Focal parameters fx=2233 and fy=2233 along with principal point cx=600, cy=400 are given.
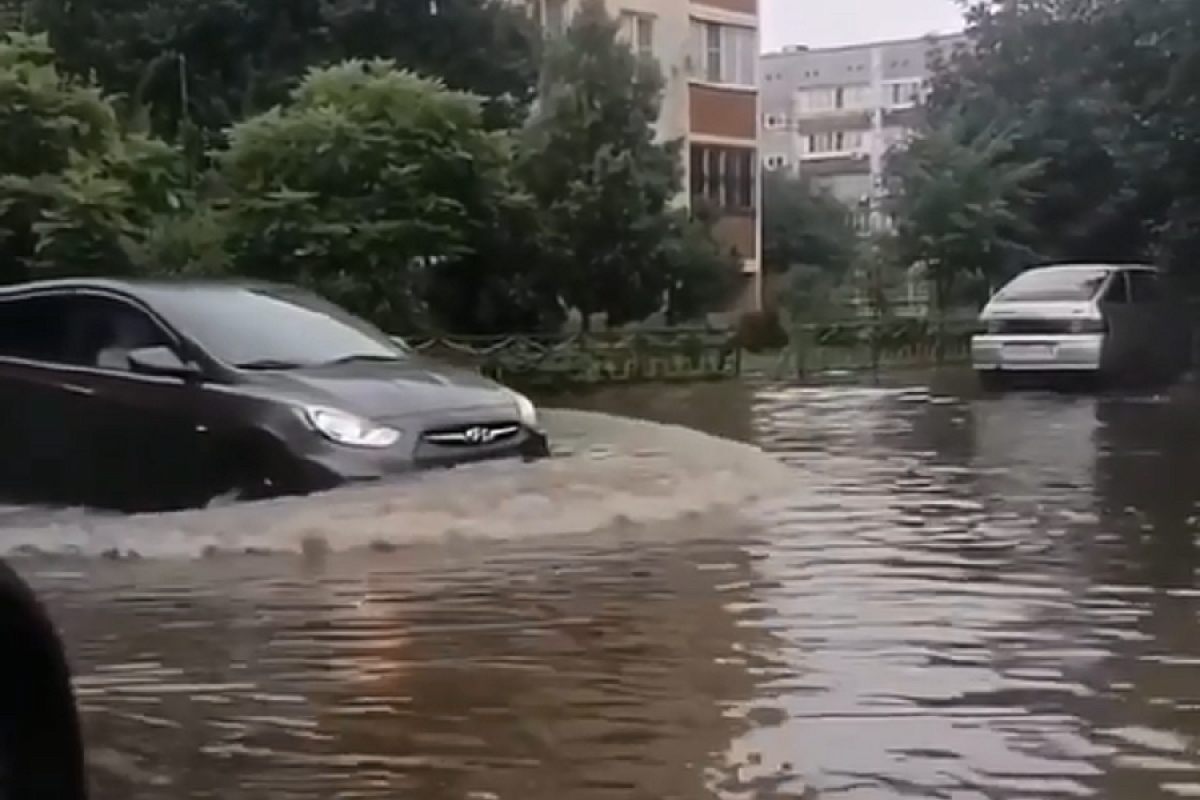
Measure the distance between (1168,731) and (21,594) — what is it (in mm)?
3650

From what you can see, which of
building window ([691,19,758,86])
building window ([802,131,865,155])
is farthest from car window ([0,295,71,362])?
building window ([802,131,865,155])

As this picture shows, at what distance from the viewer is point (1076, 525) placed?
38.1 ft

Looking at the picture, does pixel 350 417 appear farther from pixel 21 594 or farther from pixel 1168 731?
pixel 21 594

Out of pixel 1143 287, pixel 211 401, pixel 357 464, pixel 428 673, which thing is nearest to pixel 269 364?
pixel 211 401

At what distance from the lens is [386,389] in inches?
457

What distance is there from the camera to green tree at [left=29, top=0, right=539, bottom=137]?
99.7 ft

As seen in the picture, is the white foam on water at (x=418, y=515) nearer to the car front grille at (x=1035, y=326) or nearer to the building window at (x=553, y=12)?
the car front grille at (x=1035, y=326)

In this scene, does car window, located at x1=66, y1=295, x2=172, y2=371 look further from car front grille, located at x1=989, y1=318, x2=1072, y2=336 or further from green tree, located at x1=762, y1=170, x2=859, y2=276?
green tree, located at x1=762, y1=170, x2=859, y2=276

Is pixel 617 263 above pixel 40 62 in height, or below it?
below

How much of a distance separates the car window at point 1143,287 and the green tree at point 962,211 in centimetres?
827

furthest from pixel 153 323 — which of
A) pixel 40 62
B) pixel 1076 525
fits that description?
pixel 40 62

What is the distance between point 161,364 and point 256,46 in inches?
793

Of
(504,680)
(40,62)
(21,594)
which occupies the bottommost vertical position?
(504,680)

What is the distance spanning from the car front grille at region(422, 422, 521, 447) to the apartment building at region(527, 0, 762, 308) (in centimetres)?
2705
